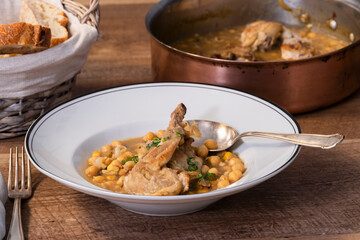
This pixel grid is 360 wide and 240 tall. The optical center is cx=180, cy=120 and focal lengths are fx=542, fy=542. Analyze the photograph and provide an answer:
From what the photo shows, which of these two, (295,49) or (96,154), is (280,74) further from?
(96,154)

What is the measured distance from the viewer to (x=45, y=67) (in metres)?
2.06

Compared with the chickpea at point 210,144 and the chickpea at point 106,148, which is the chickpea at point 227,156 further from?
the chickpea at point 106,148

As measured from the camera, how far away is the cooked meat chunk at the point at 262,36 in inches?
107

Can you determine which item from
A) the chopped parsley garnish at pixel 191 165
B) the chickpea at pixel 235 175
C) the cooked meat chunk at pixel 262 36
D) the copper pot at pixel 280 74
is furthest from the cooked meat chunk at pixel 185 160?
the cooked meat chunk at pixel 262 36

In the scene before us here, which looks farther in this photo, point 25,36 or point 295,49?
point 295,49

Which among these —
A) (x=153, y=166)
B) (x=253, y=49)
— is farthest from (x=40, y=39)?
(x=253, y=49)

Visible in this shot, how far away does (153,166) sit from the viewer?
160cm

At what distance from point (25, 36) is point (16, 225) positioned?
31.2 inches

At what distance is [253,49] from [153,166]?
131cm

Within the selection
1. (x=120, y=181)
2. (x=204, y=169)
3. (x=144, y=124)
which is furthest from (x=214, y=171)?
(x=144, y=124)

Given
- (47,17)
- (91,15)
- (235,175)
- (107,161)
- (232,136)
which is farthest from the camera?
(47,17)

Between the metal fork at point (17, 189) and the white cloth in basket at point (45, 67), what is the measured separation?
0.80ft

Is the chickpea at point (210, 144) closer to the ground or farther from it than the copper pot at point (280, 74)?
closer to the ground

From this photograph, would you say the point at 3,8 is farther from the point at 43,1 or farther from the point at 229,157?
the point at 229,157
